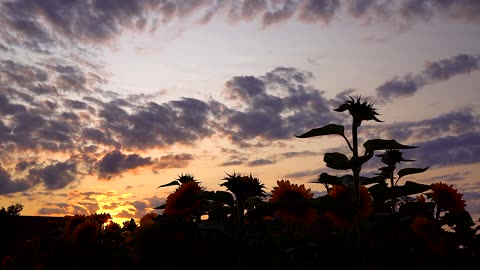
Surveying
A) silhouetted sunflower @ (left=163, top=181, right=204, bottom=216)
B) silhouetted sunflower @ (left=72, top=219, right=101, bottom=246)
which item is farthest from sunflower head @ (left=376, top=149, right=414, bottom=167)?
silhouetted sunflower @ (left=72, top=219, right=101, bottom=246)

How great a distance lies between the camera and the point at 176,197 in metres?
4.82

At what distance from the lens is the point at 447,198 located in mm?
5070

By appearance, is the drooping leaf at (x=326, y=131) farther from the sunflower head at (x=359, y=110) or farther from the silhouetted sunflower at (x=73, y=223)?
the silhouetted sunflower at (x=73, y=223)

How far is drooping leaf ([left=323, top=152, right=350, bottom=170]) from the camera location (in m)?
3.27

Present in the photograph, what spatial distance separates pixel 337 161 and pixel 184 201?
2.01 metres

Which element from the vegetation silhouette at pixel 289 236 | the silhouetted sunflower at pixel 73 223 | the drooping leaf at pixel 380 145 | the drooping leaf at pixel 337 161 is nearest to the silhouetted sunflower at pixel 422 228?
the vegetation silhouette at pixel 289 236

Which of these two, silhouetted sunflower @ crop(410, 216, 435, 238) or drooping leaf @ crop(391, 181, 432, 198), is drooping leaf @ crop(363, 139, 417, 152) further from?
silhouetted sunflower @ crop(410, 216, 435, 238)

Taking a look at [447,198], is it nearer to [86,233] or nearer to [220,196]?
[220,196]

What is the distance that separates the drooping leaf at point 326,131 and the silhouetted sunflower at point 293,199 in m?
0.92

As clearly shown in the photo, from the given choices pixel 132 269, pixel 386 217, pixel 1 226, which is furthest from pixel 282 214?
pixel 1 226

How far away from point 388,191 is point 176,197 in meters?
2.10

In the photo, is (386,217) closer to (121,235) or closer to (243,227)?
(243,227)

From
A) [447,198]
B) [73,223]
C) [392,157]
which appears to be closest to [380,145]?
[447,198]

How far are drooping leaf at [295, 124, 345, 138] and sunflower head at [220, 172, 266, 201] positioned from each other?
1010 mm
